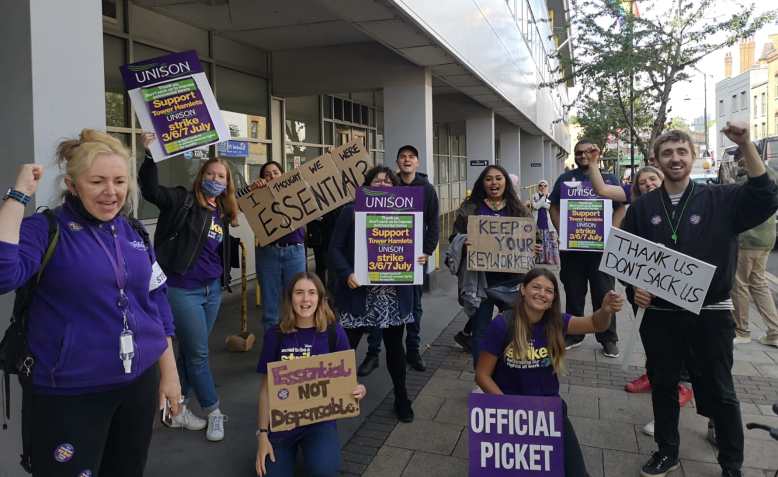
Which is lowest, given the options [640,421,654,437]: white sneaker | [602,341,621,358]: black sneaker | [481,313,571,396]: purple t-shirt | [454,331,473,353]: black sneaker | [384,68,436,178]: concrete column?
[640,421,654,437]: white sneaker

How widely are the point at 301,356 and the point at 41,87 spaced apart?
1.84 metres

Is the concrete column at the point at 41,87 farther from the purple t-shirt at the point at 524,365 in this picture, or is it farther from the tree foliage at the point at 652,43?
the tree foliage at the point at 652,43

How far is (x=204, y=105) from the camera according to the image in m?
3.89

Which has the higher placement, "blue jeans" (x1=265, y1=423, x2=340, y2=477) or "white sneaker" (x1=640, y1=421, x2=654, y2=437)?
"blue jeans" (x1=265, y1=423, x2=340, y2=477)

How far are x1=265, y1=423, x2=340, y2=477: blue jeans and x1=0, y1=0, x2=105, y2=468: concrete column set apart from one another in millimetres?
1190

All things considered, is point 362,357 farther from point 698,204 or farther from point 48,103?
point 48,103

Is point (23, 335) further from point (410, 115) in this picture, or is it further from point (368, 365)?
point (410, 115)

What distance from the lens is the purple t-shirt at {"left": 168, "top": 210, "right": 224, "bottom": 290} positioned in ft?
12.8

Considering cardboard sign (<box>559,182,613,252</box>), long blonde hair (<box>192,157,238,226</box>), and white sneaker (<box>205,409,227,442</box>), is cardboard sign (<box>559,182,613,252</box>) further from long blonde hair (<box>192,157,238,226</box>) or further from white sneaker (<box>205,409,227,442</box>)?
white sneaker (<box>205,409,227,442</box>)

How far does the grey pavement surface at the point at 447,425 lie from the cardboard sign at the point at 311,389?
54 centimetres

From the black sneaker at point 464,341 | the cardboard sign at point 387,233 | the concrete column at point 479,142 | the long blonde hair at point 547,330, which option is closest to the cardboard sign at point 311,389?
the long blonde hair at point 547,330

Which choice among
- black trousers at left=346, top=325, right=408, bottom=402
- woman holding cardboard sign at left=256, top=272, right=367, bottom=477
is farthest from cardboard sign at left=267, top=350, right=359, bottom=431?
black trousers at left=346, top=325, right=408, bottom=402

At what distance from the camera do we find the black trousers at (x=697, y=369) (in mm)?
3377

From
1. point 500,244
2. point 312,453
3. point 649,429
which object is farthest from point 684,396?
point 312,453
